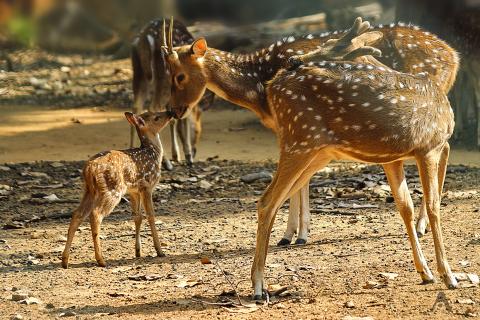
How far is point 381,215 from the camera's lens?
8531 mm

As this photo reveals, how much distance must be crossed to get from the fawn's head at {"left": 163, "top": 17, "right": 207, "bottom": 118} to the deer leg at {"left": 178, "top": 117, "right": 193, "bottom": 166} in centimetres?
388

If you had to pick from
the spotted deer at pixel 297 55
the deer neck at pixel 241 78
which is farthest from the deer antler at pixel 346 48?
the deer neck at pixel 241 78

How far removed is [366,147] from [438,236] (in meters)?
0.86

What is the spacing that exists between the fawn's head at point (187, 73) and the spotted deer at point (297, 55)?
3.1 inches

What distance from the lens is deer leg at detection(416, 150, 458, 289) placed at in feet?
18.2

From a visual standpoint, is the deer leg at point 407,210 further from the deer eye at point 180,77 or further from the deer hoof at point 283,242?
the deer eye at point 180,77

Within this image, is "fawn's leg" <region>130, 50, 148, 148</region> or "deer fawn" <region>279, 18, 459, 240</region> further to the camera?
"fawn's leg" <region>130, 50, 148, 148</region>

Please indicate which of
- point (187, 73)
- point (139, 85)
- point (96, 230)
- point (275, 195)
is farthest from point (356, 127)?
point (139, 85)

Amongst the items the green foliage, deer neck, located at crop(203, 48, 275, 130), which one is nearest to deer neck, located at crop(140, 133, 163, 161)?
deer neck, located at crop(203, 48, 275, 130)

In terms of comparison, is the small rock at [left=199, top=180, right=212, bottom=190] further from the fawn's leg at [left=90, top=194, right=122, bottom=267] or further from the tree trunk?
the tree trunk

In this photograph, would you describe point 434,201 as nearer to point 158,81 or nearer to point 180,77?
point 180,77

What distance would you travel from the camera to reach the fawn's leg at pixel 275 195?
5.46m

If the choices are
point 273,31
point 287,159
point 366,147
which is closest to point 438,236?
point 366,147

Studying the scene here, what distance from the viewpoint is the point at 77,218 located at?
22.5 ft
